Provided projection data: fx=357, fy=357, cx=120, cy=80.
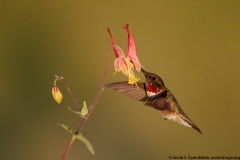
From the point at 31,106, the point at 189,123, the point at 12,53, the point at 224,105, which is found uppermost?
the point at 224,105

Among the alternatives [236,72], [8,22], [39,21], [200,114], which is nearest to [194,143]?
[200,114]

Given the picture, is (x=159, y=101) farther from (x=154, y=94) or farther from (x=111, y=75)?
(x=111, y=75)

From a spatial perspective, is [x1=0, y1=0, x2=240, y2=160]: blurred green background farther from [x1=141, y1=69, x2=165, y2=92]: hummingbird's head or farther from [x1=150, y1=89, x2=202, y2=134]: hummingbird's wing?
[x1=141, y1=69, x2=165, y2=92]: hummingbird's head

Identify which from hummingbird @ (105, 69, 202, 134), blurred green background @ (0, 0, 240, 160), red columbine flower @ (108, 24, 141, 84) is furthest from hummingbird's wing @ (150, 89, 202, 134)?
blurred green background @ (0, 0, 240, 160)

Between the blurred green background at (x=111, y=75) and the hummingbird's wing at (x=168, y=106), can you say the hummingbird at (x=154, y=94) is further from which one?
the blurred green background at (x=111, y=75)

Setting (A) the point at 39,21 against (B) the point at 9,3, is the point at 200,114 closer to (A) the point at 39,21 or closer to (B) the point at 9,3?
(A) the point at 39,21

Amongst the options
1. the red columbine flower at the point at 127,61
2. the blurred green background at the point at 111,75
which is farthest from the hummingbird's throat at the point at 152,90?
the blurred green background at the point at 111,75
